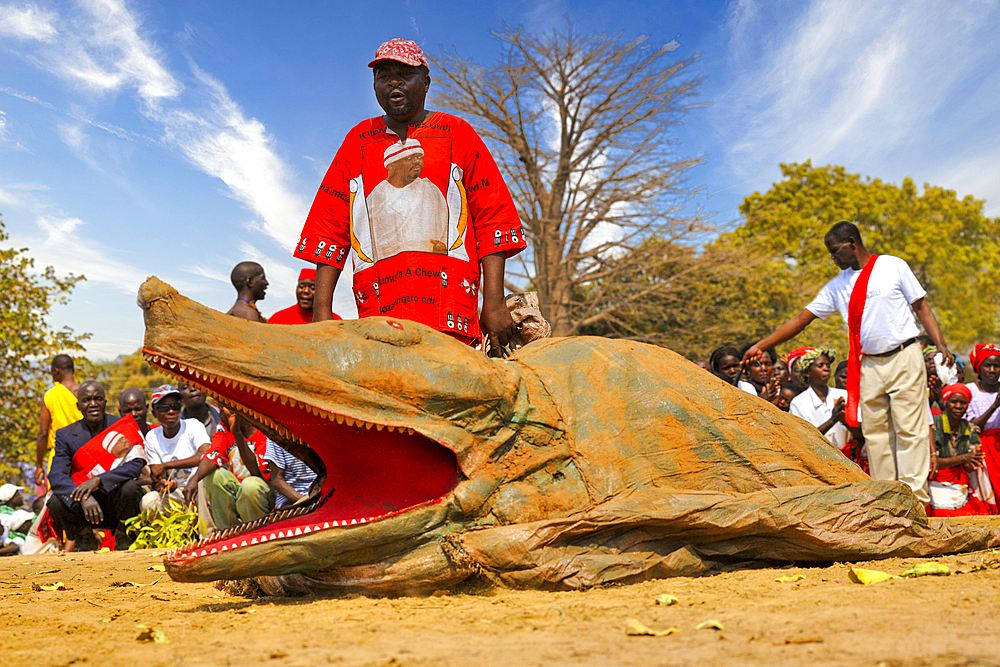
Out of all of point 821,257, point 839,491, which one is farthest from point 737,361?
point 821,257

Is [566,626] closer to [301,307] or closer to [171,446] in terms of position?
[301,307]

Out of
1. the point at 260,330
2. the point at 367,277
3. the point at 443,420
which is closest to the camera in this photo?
the point at 260,330

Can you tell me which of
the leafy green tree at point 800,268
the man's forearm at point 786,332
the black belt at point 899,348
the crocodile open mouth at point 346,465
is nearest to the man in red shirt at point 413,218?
the crocodile open mouth at point 346,465

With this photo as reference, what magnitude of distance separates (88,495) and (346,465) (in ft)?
13.2

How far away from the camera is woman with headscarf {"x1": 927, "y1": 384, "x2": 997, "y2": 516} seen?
6.23m

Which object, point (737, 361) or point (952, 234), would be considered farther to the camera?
point (952, 234)

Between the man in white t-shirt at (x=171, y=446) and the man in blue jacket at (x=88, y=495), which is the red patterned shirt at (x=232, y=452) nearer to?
the man in white t-shirt at (x=171, y=446)

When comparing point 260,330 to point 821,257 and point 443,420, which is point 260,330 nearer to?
point 443,420

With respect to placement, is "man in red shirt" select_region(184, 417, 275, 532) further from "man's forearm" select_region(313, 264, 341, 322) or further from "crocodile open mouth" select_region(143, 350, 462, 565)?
"crocodile open mouth" select_region(143, 350, 462, 565)

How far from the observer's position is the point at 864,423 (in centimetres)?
541

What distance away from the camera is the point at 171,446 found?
6.69m

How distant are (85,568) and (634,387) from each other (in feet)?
11.4

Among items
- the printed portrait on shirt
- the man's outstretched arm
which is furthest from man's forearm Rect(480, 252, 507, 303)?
the man's outstretched arm

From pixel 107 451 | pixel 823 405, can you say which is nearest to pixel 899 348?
pixel 823 405
